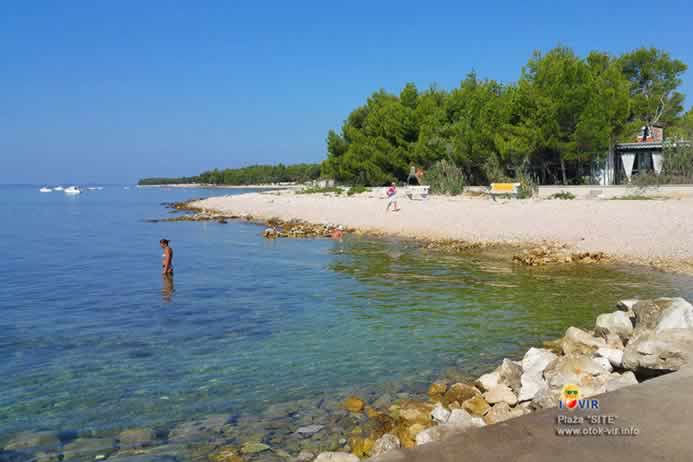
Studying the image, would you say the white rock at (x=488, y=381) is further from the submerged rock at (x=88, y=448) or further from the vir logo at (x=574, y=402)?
the submerged rock at (x=88, y=448)

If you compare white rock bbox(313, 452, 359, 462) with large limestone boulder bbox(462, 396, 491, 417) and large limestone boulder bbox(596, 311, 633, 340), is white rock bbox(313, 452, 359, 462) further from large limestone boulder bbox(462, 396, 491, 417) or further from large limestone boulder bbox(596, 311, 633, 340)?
large limestone boulder bbox(596, 311, 633, 340)

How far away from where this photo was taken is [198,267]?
1912 centimetres

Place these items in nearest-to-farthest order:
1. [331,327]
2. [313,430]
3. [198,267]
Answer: [313,430] < [331,327] < [198,267]

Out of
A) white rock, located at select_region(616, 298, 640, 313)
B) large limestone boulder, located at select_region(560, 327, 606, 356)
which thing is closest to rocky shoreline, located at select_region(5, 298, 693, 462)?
large limestone boulder, located at select_region(560, 327, 606, 356)

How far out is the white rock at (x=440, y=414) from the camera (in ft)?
19.8

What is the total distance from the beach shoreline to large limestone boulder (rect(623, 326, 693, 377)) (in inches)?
370

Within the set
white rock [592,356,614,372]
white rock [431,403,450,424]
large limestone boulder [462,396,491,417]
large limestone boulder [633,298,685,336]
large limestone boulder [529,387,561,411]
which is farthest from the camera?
large limestone boulder [633,298,685,336]

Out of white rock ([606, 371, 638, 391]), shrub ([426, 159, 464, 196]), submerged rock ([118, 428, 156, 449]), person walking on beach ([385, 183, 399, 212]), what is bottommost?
submerged rock ([118, 428, 156, 449])

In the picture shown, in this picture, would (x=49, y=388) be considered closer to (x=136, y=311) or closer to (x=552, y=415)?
(x=136, y=311)

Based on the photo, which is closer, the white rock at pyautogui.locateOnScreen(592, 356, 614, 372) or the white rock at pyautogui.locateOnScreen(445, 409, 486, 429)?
the white rock at pyautogui.locateOnScreen(445, 409, 486, 429)

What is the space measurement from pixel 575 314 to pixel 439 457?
7.75 metres

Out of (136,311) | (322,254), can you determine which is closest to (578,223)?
(322,254)

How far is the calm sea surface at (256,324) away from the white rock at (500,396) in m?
1.26

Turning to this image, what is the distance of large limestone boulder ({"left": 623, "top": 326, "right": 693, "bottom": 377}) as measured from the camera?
6.17m
